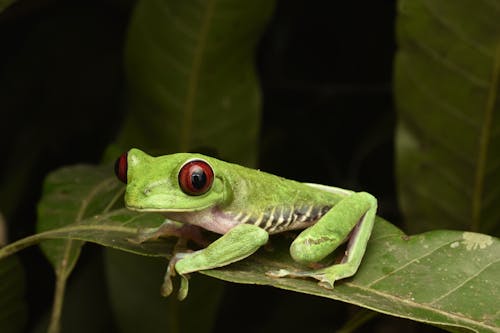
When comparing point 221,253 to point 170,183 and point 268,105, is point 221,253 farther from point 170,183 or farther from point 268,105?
point 268,105

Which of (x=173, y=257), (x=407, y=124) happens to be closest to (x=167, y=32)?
(x=407, y=124)

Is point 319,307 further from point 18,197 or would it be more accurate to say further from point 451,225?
point 18,197

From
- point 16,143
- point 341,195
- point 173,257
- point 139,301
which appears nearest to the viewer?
point 173,257

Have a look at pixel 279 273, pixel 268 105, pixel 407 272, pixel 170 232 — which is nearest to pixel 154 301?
pixel 170 232

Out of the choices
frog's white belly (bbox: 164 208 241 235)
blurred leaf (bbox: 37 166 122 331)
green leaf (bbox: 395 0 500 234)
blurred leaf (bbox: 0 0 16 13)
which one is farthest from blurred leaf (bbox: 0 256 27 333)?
green leaf (bbox: 395 0 500 234)

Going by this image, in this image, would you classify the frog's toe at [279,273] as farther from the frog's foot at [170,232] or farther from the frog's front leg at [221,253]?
the frog's foot at [170,232]
